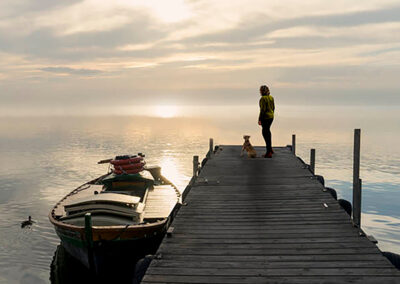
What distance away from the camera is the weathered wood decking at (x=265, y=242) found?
726 cm

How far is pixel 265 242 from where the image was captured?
8.98 metres

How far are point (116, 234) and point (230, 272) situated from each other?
268 inches

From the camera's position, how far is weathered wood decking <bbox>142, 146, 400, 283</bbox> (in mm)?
7262

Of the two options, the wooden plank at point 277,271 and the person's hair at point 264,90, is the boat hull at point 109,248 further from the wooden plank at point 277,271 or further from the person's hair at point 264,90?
the person's hair at point 264,90

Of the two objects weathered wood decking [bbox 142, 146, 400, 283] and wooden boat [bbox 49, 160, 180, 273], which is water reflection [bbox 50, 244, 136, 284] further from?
weathered wood decking [bbox 142, 146, 400, 283]

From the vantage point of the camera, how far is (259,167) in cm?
1864

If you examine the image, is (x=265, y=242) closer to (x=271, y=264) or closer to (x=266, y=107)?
(x=271, y=264)

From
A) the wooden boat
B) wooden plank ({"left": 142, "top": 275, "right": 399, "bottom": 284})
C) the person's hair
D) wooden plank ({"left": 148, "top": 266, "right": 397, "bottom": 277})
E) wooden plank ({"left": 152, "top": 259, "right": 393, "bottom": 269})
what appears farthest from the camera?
the person's hair

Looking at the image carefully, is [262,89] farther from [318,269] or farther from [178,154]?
[178,154]

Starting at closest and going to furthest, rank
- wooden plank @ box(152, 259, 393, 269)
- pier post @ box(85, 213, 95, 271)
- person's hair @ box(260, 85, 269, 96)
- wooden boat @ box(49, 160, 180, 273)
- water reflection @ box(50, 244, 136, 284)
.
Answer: wooden plank @ box(152, 259, 393, 269) → pier post @ box(85, 213, 95, 271) → wooden boat @ box(49, 160, 180, 273) → water reflection @ box(50, 244, 136, 284) → person's hair @ box(260, 85, 269, 96)

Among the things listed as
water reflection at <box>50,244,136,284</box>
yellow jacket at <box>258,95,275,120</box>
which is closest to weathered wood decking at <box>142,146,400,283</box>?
water reflection at <box>50,244,136,284</box>

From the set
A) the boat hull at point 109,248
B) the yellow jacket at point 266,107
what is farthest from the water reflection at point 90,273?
the yellow jacket at point 266,107

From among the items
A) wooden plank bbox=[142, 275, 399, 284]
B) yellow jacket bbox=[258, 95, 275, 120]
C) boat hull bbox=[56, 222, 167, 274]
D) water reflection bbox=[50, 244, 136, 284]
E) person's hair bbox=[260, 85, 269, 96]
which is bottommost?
water reflection bbox=[50, 244, 136, 284]

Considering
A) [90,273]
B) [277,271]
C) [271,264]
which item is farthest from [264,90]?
[277,271]
